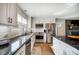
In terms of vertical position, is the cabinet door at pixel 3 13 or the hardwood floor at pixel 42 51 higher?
the cabinet door at pixel 3 13

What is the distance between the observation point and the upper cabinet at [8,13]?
1.24 meters

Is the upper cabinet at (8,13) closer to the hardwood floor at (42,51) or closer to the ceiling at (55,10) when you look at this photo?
the ceiling at (55,10)

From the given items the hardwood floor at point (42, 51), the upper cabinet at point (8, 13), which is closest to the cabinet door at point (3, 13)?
the upper cabinet at point (8, 13)

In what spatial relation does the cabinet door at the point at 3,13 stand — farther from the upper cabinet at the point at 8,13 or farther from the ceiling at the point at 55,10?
the ceiling at the point at 55,10

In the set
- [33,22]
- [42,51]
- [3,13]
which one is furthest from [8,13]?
[42,51]

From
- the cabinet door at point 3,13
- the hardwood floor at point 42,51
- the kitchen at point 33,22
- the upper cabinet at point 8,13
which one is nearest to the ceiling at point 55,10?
the kitchen at point 33,22

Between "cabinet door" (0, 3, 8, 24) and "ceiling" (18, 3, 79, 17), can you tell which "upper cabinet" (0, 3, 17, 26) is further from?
"ceiling" (18, 3, 79, 17)

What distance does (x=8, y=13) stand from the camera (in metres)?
1.41

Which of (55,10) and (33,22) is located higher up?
(55,10)

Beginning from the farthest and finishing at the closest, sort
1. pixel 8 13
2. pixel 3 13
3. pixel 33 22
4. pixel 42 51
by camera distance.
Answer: pixel 33 22 < pixel 42 51 < pixel 8 13 < pixel 3 13

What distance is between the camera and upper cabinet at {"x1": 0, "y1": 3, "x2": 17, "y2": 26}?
124cm

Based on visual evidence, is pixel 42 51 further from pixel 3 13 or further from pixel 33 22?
pixel 3 13

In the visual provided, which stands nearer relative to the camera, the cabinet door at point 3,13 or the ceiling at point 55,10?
the cabinet door at point 3,13

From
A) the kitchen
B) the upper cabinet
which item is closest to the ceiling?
the kitchen
